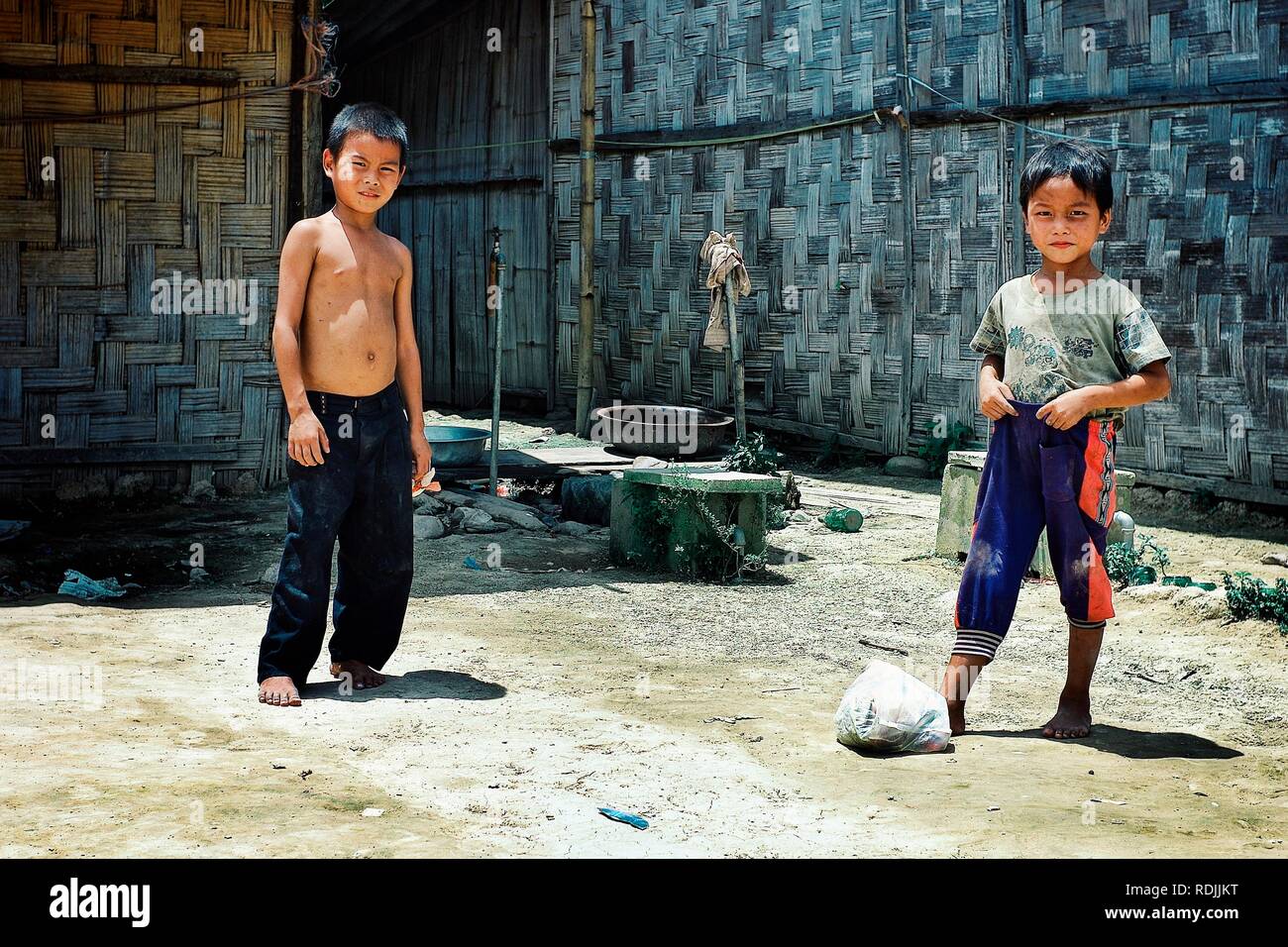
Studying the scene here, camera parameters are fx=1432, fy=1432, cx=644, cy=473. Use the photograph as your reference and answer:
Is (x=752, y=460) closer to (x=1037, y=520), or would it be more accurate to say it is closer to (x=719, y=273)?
(x=719, y=273)

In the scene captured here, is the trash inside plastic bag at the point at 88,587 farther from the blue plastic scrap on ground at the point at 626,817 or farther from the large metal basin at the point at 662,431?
the large metal basin at the point at 662,431

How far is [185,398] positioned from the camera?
8.43 meters

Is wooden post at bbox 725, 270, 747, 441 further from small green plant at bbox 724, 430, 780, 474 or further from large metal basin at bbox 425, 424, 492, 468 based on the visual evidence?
large metal basin at bbox 425, 424, 492, 468

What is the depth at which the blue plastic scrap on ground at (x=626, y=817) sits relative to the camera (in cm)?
332

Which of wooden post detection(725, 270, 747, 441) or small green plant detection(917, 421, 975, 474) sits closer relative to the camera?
wooden post detection(725, 270, 747, 441)

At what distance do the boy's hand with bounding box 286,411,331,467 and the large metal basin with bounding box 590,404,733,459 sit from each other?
5.55 m

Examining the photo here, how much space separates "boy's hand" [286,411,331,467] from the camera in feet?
14.2

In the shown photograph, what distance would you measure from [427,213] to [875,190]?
19.0 feet

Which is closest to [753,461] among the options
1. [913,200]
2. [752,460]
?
[752,460]

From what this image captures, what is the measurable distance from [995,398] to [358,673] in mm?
2188

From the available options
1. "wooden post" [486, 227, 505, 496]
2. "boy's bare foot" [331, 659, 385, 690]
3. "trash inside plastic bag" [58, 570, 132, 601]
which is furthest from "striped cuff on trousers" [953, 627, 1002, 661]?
"wooden post" [486, 227, 505, 496]

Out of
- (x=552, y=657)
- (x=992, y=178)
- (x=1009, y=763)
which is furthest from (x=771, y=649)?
(x=992, y=178)

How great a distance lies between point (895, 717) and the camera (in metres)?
3.97

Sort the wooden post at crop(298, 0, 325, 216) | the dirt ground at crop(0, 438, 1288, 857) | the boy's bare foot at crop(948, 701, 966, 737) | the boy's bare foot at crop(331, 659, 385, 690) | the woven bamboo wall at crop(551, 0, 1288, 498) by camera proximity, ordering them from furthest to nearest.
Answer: the wooden post at crop(298, 0, 325, 216), the woven bamboo wall at crop(551, 0, 1288, 498), the boy's bare foot at crop(331, 659, 385, 690), the boy's bare foot at crop(948, 701, 966, 737), the dirt ground at crop(0, 438, 1288, 857)
